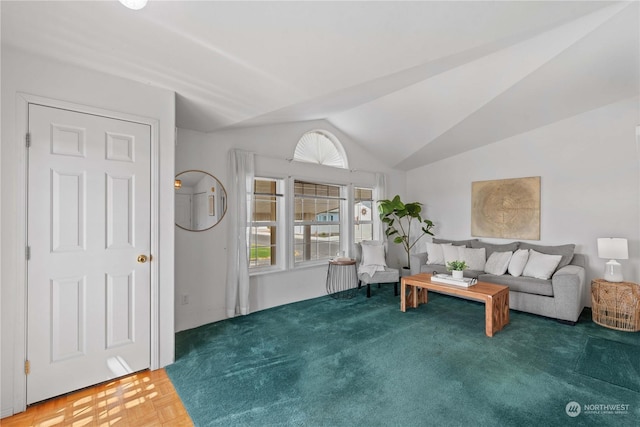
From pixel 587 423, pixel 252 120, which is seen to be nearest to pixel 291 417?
pixel 587 423

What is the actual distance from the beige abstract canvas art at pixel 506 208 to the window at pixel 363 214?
1823mm

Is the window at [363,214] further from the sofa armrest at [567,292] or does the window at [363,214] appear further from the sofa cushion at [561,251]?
the sofa armrest at [567,292]

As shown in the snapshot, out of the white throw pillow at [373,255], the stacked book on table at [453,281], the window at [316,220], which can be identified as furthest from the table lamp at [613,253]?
the window at [316,220]

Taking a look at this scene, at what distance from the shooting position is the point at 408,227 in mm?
6035

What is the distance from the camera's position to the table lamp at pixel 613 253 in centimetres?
340

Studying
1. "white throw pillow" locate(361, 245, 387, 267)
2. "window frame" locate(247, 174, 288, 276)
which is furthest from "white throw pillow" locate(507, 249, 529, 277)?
"window frame" locate(247, 174, 288, 276)

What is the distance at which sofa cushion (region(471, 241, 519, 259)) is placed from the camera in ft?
14.8

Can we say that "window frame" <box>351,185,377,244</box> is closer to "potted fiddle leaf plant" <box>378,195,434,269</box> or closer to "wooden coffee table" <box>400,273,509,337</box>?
"potted fiddle leaf plant" <box>378,195,434,269</box>

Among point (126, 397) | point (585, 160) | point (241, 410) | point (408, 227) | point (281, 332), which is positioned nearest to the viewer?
point (241, 410)

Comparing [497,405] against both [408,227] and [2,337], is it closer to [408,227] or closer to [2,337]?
[2,337]

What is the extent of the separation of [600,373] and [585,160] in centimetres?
304

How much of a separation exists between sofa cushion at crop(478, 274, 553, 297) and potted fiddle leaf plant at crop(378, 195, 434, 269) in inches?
59.9

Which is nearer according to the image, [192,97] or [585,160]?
[192,97]

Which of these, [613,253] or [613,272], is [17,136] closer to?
[613,253]
